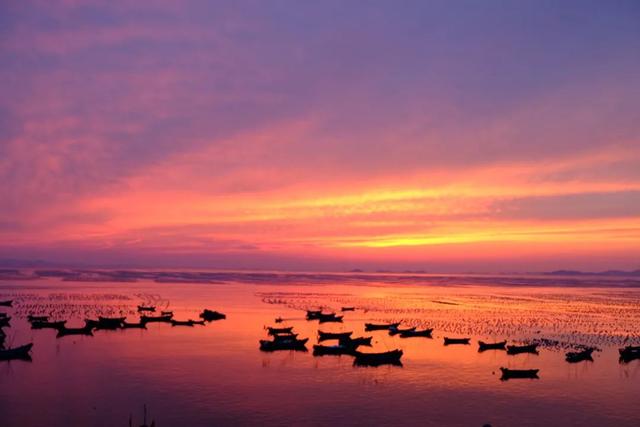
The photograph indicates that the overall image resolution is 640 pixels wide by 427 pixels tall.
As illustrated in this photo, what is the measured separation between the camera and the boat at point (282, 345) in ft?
130

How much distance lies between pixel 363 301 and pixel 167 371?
57718mm

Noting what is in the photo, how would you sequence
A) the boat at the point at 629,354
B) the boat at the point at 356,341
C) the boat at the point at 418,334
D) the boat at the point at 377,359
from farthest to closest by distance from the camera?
the boat at the point at 418,334
the boat at the point at 356,341
the boat at the point at 629,354
the boat at the point at 377,359

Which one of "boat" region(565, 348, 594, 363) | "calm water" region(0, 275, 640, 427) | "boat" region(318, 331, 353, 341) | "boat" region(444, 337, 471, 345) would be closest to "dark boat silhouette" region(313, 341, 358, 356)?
"calm water" region(0, 275, 640, 427)

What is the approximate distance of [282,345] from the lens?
1572 inches

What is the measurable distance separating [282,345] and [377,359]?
784 cm

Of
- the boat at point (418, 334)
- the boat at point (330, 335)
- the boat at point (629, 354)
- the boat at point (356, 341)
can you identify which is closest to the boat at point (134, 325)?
the boat at point (330, 335)

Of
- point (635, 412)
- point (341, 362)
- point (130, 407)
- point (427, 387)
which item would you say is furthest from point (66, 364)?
point (635, 412)

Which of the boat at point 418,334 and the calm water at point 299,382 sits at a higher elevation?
the boat at point 418,334

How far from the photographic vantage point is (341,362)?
36406mm

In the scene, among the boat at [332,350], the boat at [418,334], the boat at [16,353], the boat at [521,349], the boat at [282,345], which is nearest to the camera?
the boat at [16,353]

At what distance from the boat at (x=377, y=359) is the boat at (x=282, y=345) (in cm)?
583

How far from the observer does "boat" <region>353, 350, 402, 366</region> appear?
3553 centimetres

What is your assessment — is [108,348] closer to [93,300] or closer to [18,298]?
[93,300]

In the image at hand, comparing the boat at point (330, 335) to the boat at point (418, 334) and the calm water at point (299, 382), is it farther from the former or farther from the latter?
the boat at point (418, 334)
